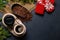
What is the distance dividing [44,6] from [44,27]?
0.24 meters

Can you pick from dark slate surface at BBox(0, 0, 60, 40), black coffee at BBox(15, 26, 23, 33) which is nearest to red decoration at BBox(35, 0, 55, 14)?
dark slate surface at BBox(0, 0, 60, 40)

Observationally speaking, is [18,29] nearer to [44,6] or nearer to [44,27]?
[44,27]

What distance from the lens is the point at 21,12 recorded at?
182cm

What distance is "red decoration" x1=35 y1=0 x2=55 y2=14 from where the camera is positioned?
1839 mm

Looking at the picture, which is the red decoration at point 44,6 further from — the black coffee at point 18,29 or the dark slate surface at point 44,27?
the black coffee at point 18,29

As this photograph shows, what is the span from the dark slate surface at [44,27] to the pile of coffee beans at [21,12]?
0.05 metres

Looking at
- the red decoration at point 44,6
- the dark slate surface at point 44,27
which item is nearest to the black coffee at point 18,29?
the dark slate surface at point 44,27

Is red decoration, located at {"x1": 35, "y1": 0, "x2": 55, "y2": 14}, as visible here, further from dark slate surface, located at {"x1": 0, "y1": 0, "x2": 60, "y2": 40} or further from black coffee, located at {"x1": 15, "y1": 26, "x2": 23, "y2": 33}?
black coffee, located at {"x1": 15, "y1": 26, "x2": 23, "y2": 33}

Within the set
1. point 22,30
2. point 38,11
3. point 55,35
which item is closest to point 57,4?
point 38,11

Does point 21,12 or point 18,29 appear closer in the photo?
point 18,29

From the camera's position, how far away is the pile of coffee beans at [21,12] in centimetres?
179

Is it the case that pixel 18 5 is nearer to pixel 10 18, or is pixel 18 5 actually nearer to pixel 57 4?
pixel 10 18

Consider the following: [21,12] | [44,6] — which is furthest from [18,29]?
[44,6]

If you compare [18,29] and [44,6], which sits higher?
[44,6]
